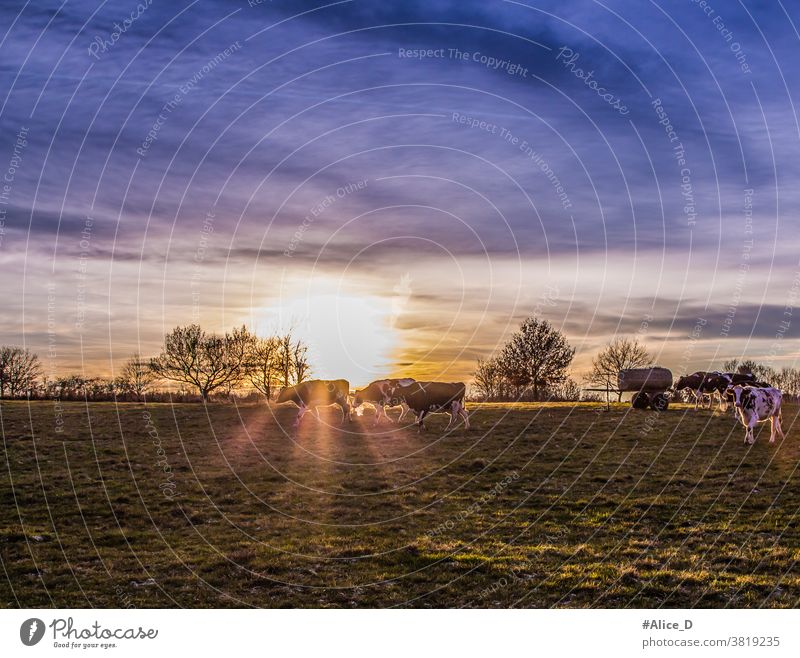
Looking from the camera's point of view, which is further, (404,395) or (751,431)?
(404,395)

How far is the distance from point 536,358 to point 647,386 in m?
32.0

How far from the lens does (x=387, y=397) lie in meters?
44.4

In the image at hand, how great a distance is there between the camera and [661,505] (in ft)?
85.1

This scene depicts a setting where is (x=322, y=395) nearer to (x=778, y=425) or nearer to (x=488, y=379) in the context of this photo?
(x=778, y=425)

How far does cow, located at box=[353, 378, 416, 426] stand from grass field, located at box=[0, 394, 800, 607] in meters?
2.58

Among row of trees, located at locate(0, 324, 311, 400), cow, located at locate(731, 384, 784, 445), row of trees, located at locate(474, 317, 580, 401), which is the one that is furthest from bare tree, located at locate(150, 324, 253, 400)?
cow, located at locate(731, 384, 784, 445)

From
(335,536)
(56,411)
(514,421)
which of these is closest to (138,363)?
(56,411)

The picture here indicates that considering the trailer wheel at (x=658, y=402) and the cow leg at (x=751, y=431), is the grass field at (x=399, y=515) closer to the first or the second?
the cow leg at (x=751, y=431)

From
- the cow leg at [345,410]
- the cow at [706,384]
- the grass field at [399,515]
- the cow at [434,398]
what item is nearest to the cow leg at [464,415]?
the cow at [434,398]

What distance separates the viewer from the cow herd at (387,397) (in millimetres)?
42469

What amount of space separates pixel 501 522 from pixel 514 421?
20327mm

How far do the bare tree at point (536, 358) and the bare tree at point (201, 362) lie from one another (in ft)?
97.4

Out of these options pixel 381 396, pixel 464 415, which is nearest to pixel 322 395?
pixel 381 396

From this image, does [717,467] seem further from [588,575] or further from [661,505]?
[588,575]
